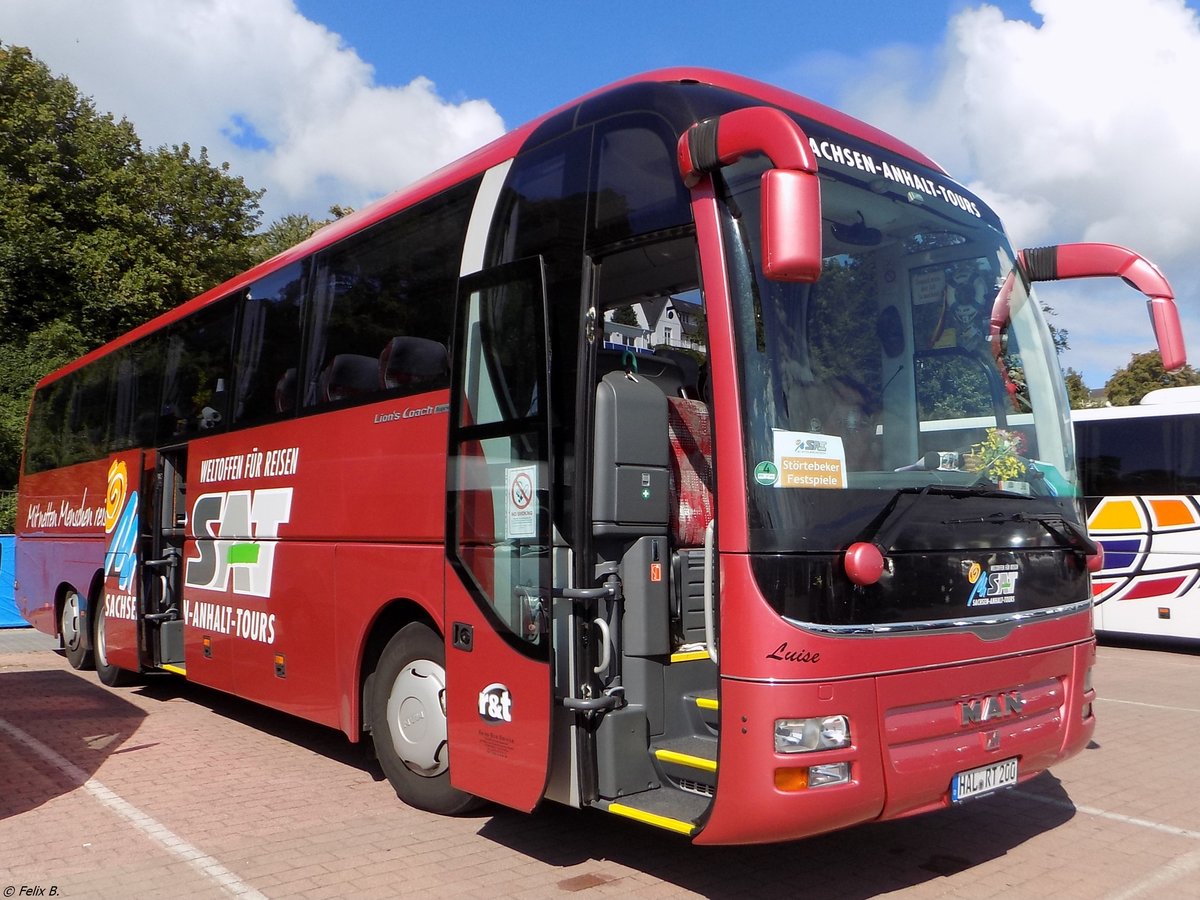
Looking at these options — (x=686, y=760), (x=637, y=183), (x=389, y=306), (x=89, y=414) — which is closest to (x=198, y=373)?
(x=89, y=414)

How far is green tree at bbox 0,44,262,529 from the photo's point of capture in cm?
2762

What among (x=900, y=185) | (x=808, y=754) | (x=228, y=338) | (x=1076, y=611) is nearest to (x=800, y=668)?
(x=808, y=754)

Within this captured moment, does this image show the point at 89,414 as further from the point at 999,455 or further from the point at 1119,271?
the point at 1119,271

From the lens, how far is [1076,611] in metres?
5.41

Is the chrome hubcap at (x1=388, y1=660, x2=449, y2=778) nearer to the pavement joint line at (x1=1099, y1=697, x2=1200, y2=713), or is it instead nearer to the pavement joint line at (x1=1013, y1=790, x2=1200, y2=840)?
the pavement joint line at (x1=1013, y1=790, x2=1200, y2=840)

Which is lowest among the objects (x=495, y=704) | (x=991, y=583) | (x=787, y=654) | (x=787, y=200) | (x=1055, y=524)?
(x=495, y=704)

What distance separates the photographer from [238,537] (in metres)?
8.45

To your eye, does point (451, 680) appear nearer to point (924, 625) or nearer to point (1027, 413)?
point (924, 625)

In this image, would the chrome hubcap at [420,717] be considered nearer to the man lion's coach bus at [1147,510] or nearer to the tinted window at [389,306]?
the tinted window at [389,306]

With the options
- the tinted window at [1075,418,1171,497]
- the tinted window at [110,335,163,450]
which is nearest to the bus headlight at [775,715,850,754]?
the tinted window at [110,335,163,450]

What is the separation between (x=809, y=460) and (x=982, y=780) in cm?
168

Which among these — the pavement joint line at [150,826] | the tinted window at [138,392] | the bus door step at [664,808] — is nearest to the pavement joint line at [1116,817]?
the bus door step at [664,808]

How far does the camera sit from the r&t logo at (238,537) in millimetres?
7895

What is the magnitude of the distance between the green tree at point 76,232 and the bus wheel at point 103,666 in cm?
1670
